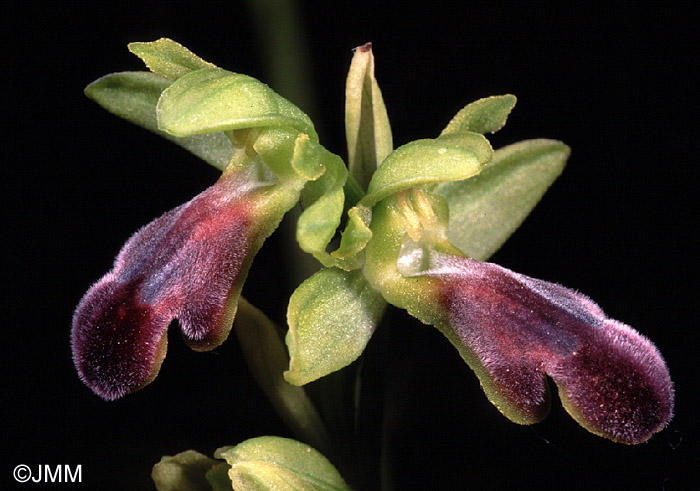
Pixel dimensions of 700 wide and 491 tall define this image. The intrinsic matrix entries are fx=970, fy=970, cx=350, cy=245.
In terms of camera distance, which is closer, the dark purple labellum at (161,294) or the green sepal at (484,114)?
the dark purple labellum at (161,294)

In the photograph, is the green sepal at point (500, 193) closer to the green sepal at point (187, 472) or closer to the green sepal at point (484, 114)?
the green sepal at point (484, 114)

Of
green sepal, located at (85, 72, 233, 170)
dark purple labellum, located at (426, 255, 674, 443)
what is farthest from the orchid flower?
green sepal, located at (85, 72, 233, 170)

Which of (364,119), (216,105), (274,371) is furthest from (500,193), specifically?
(216,105)

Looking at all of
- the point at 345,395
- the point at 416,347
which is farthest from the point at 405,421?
the point at 345,395

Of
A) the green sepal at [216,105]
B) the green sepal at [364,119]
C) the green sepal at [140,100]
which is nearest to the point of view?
the green sepal at [216,105]

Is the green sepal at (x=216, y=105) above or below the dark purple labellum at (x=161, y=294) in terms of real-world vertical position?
above

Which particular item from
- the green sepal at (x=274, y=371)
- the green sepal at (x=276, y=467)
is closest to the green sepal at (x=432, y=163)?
the green sepal at (x=274, y=371)
